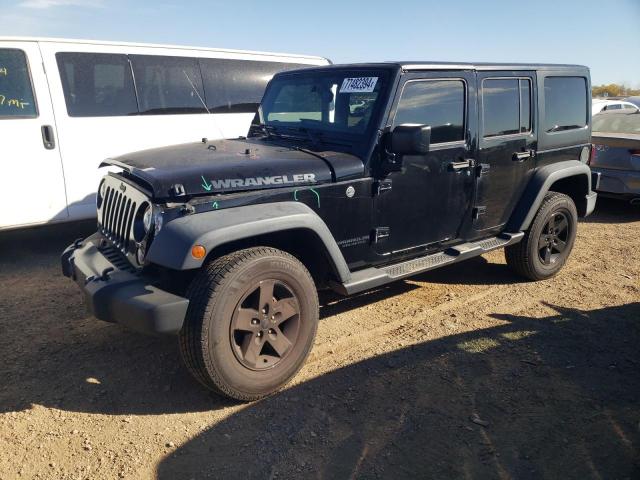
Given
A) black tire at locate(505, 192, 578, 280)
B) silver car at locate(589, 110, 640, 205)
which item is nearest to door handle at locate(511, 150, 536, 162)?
black tire at locate(505, 192, 578, 280)

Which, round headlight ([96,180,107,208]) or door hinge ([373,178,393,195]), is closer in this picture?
door hinge ([373,178,393,195])

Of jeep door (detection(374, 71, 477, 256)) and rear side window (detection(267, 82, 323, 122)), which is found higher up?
rear side window (detection(267, 82, 323, 122))

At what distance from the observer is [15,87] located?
17.3 ft

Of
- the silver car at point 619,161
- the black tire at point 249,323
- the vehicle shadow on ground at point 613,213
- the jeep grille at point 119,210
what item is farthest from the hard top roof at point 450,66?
the vehicle shadow on ground at point 613,213

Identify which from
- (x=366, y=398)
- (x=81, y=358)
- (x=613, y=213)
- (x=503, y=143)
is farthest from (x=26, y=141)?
(x=613, y=213)

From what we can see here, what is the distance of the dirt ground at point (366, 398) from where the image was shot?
8.42ft

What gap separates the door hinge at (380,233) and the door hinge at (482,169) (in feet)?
3.35

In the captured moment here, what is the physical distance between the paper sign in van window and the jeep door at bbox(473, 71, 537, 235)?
1024mm

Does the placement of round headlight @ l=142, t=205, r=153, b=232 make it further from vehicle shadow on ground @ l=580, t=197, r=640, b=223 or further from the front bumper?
vehicle shadow on ground @ l=580, t=197, r=640, b=223

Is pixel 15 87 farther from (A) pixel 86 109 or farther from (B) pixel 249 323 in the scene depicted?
(B) pixel 249 323

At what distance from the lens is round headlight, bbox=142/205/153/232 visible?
9.50ft

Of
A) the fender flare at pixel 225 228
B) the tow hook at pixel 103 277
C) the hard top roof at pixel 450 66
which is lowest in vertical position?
the tow hook at pixel 103 277

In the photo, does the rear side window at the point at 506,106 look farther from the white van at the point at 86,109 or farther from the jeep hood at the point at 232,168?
the white van at the point at 86,109

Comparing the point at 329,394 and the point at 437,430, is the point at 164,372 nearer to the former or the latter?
the point at 329,394
